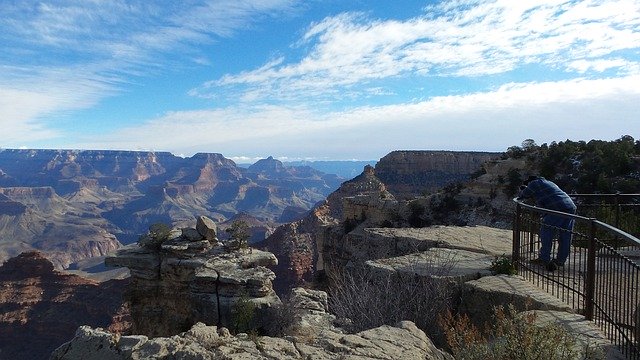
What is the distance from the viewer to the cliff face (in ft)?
216

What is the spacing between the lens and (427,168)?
68.1 metres

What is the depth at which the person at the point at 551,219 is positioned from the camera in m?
6.76

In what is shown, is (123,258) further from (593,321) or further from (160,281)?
(593,321)

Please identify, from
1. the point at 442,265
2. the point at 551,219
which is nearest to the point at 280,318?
the point at 442,265

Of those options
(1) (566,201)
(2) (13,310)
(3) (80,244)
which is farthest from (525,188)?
(3) (80,244)

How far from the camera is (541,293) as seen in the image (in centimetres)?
573

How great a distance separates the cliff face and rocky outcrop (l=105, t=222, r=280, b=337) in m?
49.0

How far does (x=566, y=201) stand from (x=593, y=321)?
8.24 ft

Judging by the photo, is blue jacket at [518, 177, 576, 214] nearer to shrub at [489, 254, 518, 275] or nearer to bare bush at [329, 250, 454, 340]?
shrub at [489, 254, 518, 275]

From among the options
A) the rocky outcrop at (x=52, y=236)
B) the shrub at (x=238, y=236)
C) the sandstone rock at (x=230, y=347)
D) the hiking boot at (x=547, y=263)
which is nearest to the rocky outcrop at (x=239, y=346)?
the sandstone rock at (x=230, y=347)

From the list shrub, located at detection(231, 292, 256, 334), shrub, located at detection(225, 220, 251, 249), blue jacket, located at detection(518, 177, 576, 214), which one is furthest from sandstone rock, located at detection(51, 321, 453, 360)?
shrub, located at detection(225, 220, 251, 249)

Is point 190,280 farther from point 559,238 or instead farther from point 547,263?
point 559,238

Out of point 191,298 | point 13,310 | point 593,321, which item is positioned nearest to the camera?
point 593,321

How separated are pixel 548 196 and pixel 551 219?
1.20 feet
